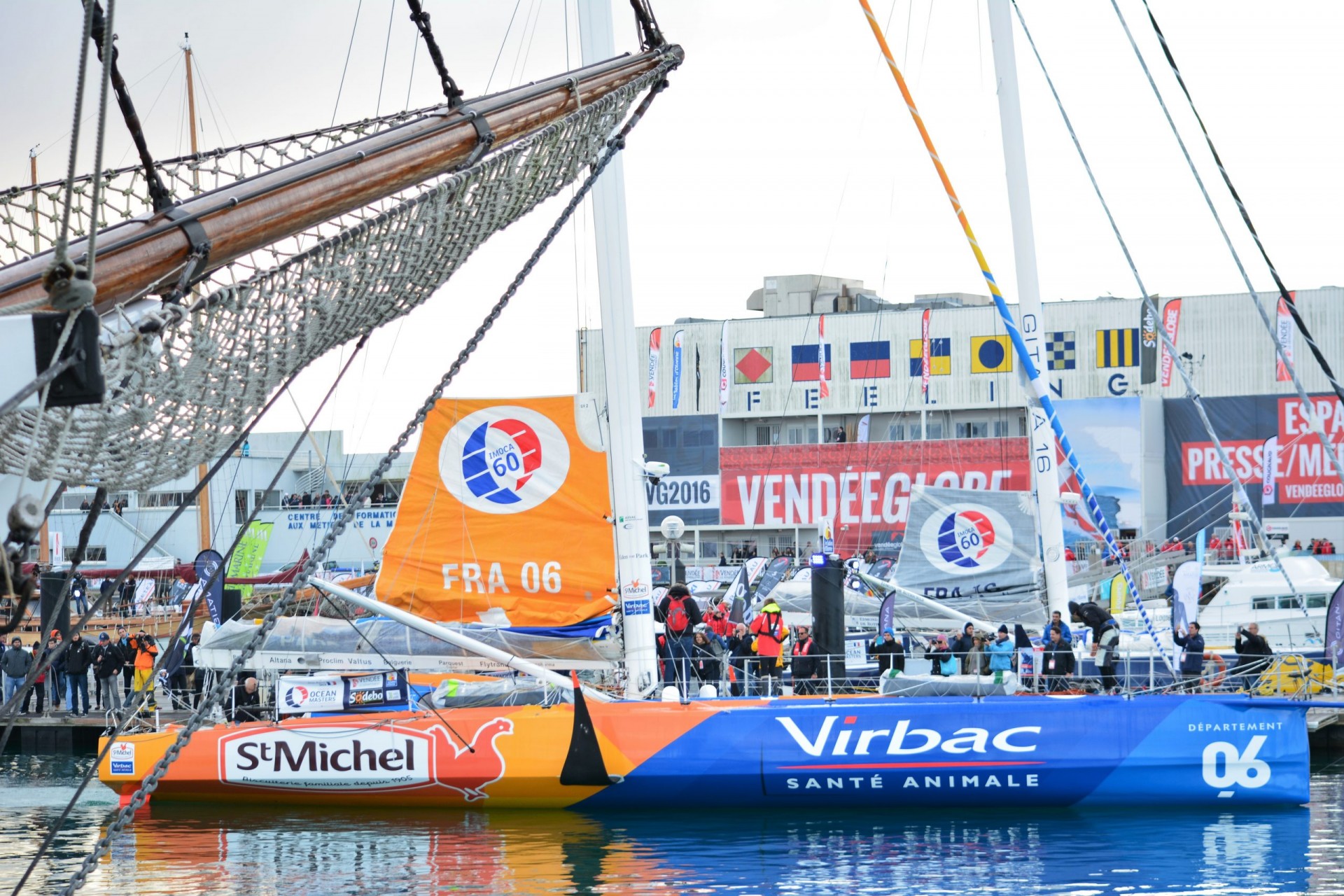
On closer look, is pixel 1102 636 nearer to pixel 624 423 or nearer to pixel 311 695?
pixel 624 423

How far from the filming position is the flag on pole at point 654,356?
2434 inches

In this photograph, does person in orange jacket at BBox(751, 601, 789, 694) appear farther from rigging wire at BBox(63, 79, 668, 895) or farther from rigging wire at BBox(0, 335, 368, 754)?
rigging wire at BBox(0, 335, 368, 754)

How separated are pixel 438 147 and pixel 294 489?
59159mm

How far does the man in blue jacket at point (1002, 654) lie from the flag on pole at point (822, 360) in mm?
40611

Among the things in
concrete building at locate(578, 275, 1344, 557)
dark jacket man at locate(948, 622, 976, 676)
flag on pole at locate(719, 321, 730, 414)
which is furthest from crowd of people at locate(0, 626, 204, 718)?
flag on pole at locate(719, 321, 730, 414)

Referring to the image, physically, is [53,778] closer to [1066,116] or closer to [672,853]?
[672,853]

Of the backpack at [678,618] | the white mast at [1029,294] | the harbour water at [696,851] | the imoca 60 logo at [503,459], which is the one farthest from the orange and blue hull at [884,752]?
the white mast at [1029,294]

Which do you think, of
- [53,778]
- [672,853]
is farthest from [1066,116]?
[53,778]

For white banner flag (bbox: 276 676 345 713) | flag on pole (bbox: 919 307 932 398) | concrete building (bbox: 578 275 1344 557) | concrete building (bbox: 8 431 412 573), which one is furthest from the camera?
flag on pole (bbox: 919 307 932 398)

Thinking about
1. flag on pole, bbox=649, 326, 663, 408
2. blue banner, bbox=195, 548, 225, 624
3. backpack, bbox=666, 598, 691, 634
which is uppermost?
flag on pole, bbox=649, 326, 663, 408

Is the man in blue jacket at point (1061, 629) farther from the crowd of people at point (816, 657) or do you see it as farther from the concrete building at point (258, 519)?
the concrete building at point (258, 519)

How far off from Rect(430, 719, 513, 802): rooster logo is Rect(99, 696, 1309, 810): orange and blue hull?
2cm

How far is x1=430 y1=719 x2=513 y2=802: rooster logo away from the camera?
16.4 meters

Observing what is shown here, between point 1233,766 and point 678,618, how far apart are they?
21.1ft
